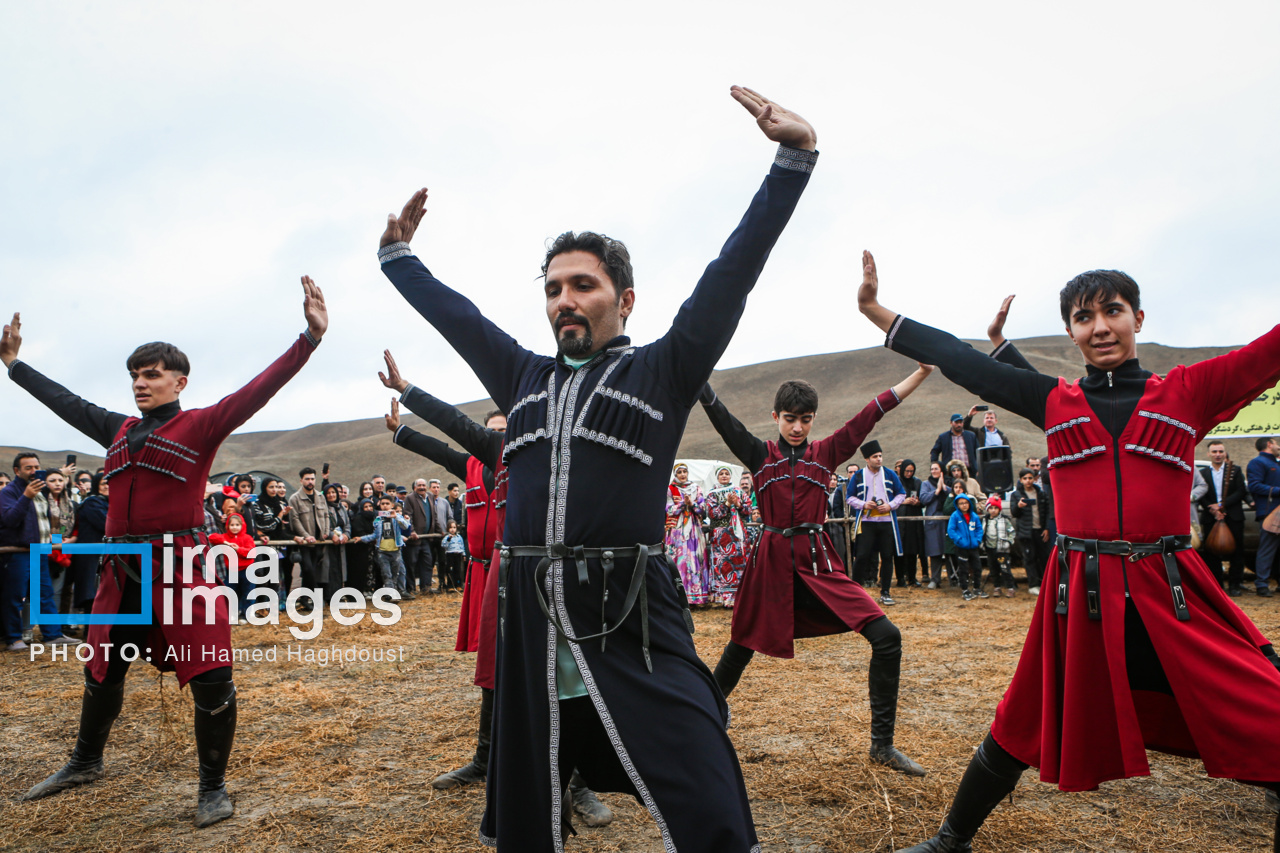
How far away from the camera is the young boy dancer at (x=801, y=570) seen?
4465 mm

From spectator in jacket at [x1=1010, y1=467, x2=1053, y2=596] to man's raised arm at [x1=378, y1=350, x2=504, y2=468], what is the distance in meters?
10.2

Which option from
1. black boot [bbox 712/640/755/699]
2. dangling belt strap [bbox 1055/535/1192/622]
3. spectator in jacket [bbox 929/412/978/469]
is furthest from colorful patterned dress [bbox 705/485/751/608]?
dangling belt strap [bbox 1055/535/1192/622]

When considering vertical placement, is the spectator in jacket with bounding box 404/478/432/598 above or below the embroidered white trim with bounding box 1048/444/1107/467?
below

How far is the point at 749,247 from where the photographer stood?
2.03 m

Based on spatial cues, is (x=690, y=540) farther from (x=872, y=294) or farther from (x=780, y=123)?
(x=780, y=123)

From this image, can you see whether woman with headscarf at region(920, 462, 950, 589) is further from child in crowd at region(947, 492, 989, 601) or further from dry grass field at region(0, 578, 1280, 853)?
dry grass field at region(0, 578, 1280, 853)

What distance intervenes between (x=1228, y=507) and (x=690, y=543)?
7.77 m

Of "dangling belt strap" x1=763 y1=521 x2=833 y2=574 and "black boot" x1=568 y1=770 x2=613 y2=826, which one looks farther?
"dangling belt strap" x1=763 y1=521 x2=833 y2=574

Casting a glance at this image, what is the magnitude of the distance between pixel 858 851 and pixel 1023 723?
1.00 metres

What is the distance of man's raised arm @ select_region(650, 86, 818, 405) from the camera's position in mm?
2033

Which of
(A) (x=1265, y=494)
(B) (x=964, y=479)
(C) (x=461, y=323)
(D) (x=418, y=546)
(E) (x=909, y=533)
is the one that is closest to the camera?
(C) (x=461, y=323)

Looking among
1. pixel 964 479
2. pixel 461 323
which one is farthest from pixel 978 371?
pixel 964 479

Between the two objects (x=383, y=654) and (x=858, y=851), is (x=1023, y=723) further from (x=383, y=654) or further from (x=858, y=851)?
(x=383, y=654)

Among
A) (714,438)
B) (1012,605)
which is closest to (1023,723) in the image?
(1012,605)
